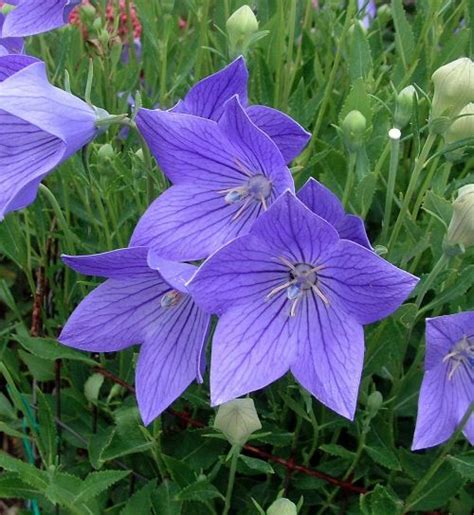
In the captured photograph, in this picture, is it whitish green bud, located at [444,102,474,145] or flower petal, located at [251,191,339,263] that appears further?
whitish green bud, located at [444,102,474,145]


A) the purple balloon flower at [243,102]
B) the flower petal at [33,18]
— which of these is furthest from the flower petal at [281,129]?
the flower petal at [33,18]

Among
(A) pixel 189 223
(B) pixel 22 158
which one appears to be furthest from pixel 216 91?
(B) pixel 22 158

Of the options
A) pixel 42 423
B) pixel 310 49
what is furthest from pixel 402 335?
pixel 310 49

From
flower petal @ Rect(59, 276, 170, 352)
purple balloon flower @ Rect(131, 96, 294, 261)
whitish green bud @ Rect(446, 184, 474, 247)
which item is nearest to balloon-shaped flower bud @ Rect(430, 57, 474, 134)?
whitish green bud @ Rect(446, 184, 474, 247)

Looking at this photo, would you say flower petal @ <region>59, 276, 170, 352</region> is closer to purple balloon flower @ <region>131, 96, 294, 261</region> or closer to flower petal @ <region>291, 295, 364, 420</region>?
purple balloon flower @ <region>131, 96, 294, 261</region>

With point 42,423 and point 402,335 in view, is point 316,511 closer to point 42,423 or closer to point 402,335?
point 402,335

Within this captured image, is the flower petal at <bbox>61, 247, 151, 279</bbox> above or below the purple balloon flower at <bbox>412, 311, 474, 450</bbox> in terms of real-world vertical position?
above
